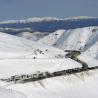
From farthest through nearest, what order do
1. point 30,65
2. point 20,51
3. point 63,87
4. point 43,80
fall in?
point 20,51, point 30,65, point 43,80, point 63,87

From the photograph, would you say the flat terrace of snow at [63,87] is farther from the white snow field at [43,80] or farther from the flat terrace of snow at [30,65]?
the flat terrace of snow at [30,65]

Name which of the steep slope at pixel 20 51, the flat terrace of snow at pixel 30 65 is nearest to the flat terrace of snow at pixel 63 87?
the flat terrace of snow at pixel 30 65

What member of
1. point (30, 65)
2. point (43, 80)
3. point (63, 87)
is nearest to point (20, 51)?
point (30, 65)

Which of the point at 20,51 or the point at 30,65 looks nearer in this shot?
the point at 30,65

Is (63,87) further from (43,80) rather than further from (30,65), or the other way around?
(30,65)

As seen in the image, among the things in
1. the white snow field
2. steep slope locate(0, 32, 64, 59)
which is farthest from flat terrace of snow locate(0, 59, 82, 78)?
steep slope locate(0, 32, 64, 59)

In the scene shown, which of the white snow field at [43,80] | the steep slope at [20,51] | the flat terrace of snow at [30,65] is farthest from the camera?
the steep slope at [20,51]

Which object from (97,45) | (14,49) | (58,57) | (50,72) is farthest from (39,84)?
(97,45)

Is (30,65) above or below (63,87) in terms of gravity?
above

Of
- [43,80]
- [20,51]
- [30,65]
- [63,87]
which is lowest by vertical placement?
[63,87]

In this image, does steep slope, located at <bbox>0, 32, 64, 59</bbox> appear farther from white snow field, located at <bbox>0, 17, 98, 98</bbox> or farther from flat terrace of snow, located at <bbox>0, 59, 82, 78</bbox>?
flat terrace of snow, located at <bbox>0, 59, 82, 78</bbox>

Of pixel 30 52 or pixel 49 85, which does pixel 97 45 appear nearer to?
pixel 30 52
